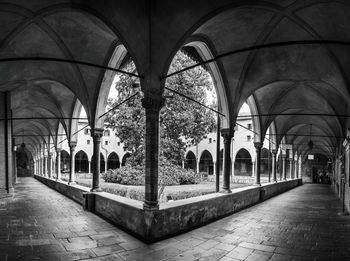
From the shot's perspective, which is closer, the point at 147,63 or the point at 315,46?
the point at 147,63

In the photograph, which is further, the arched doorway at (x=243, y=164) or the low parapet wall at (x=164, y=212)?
the arched doorway at (x=243, y=164)

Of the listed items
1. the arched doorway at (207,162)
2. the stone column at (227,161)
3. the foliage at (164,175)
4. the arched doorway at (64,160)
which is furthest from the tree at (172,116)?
the arched doorway at (64,160)

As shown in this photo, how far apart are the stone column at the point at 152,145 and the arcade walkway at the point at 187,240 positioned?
109 centimetres

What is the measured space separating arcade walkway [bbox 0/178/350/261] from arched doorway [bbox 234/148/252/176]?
90.5ft

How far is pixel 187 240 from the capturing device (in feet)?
18.8

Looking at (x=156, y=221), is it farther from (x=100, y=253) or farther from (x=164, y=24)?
(x=164, y=24)

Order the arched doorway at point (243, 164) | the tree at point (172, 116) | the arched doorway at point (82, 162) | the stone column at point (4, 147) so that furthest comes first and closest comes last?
the arched doorway at point (82, 162), the arched doorway at point (243, 164), the tree at point (172, 116), the stone column at point (4, 147)

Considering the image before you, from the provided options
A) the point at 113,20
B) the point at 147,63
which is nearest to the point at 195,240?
the point at 147,63

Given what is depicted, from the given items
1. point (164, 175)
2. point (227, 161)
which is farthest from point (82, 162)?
point (227, 161)

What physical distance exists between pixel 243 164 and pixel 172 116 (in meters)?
22.5

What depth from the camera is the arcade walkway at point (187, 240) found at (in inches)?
191

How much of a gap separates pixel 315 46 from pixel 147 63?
5451 mm

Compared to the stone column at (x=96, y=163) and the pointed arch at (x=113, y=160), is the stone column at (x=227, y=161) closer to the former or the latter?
the stone column at (x=96, y=163)

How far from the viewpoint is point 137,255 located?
482 centimetres
